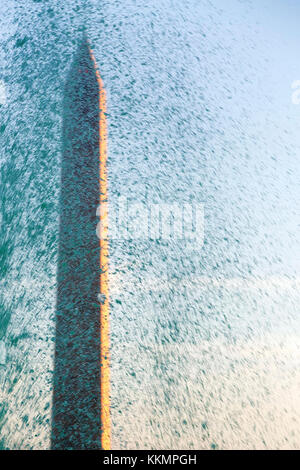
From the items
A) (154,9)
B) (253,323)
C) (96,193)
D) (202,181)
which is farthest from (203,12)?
(253,323)

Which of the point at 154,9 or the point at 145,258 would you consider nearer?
the point at 145,258

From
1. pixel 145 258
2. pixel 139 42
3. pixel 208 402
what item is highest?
pixel 139 42

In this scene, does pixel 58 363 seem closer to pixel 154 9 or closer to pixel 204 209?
pixel 204 209

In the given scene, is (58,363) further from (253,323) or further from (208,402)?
(253,323)

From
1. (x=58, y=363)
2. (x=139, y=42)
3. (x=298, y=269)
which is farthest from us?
(x=139, y=42)

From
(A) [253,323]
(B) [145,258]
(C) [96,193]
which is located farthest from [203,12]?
(A) [253,323]

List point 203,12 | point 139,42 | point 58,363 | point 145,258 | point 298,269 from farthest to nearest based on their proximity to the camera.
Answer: point 203,12, point 139,42, point 298,269, point 145,258, point 58,363

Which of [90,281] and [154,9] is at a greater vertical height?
[154,9]
